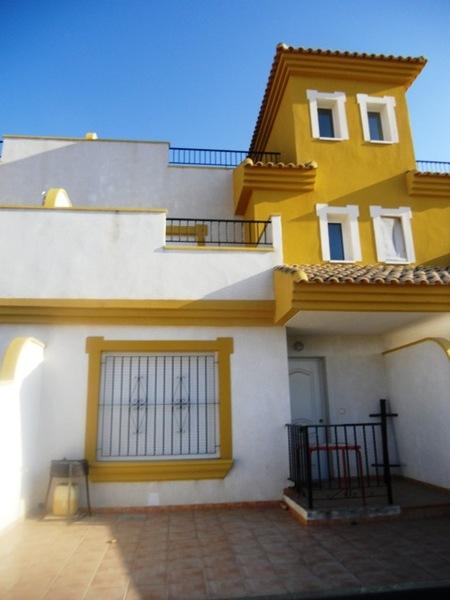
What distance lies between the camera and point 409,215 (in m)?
10.2

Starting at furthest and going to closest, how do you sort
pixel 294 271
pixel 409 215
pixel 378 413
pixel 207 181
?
pixel 207 181 < pixel 409 215 < pixel 378 413 < pixel 294 271

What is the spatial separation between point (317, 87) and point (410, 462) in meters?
8.82

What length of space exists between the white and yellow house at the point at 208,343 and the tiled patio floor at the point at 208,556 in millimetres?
891

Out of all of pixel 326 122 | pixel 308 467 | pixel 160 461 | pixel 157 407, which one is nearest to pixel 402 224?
pixel 326 122

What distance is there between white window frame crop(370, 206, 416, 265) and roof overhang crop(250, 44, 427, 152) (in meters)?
3.53

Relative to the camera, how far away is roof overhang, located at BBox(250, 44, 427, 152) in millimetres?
10578

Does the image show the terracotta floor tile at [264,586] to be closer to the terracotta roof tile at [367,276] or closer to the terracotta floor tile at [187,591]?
the terracotta floor tile at [187,591]

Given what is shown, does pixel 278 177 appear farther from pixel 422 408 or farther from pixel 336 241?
pixel 422 408

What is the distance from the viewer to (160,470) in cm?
713

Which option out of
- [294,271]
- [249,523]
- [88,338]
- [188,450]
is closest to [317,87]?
[294,271]

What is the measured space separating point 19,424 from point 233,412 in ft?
11.1

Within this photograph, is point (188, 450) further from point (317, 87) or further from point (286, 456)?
point (317, 87)

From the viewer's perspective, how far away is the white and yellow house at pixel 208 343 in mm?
7086

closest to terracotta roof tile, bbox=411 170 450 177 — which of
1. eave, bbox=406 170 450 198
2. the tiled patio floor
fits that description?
eave, bbox=406 170 450 198
